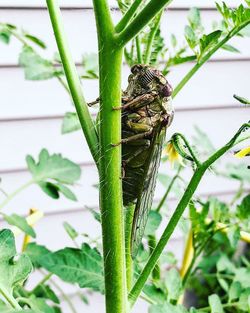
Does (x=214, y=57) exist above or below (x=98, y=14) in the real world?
above

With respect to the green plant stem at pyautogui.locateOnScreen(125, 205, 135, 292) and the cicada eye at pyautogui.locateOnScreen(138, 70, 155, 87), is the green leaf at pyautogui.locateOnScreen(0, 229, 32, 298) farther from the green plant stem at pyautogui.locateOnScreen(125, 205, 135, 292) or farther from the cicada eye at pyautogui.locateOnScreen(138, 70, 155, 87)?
the cicada eye at pyautogui.locateOnScreen(138, 70, 155, 87)

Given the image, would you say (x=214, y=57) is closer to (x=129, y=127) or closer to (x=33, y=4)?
(x=33, y=4)

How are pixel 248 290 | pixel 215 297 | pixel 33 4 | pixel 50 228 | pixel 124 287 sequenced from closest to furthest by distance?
pixel 124 287
pixel 215 297
pixel 248 290
pixel 33 4
pixel 50 228

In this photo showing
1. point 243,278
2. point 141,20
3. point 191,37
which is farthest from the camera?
point 243,278

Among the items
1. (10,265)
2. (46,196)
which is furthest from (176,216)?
(46,196)

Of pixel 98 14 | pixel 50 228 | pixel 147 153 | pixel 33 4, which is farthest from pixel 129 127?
pixel 50 228

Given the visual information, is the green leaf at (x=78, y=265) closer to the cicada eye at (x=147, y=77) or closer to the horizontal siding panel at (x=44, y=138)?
the cicada eye at (x=147, y=77)

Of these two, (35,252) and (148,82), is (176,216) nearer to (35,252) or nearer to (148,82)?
(148,82)
